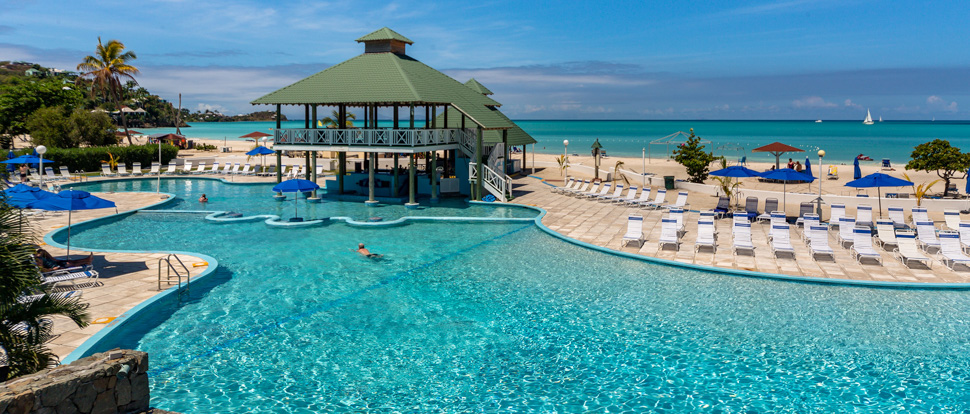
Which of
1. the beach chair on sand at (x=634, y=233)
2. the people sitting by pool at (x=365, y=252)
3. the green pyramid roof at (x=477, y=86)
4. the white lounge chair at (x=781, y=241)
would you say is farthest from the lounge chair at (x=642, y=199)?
the green pyramid roof at (x=477, y=86)

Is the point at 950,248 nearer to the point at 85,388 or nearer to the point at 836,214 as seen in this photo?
the point at 836,214

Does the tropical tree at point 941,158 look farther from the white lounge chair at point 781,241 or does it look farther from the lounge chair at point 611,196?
the white lounge chair at point 781,241

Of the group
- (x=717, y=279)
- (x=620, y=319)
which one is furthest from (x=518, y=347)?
(x=717, y=279)

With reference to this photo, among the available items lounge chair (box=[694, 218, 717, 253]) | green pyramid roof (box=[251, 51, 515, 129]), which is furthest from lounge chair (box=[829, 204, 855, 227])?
green pyramid roof (box=[251, 51, 515, 129])

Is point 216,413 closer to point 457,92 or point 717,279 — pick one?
point 717,279

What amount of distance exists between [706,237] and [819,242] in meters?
2.59

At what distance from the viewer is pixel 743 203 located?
22906 mm

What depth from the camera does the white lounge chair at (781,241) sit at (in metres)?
14.1

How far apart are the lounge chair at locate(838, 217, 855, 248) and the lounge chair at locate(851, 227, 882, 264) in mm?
761

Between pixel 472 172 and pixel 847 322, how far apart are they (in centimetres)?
1624

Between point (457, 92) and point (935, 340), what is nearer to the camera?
point (935, 340)

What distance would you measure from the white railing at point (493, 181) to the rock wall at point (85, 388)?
60.8 ft

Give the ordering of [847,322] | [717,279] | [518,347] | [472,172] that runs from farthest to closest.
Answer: [472,172] < [717,279] < [847,322] < [518,347]

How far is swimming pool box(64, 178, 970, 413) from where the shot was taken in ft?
25.1
